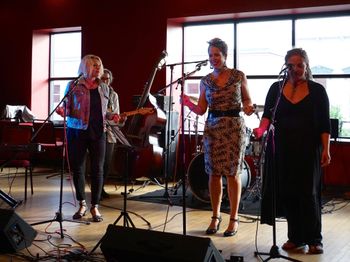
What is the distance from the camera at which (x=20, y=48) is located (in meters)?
10.2

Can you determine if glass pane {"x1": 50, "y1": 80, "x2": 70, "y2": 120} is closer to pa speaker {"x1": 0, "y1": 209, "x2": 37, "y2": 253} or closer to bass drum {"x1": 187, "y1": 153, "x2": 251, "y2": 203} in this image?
bass drum {"x1": 187, "y1": 153, "x2": 251, "y2": 203}

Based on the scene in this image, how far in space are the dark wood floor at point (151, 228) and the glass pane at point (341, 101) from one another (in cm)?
124

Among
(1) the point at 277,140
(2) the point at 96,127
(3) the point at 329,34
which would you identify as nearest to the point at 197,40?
(3) the point at 329,34

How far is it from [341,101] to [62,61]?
18.7 ft

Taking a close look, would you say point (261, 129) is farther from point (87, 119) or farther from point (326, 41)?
→ point (326, 41)

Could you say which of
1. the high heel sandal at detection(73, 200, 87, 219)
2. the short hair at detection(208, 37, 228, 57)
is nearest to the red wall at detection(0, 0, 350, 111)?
the short hair at detection(208, 37, 228, 57)

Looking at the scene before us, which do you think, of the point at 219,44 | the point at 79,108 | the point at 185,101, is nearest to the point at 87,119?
the point at 79,108

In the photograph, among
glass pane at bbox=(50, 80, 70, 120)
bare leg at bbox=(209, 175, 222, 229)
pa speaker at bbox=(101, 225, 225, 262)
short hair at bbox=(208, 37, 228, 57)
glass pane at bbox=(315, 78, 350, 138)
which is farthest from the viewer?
glass pane at bbox=(50, 80, 70, 120)

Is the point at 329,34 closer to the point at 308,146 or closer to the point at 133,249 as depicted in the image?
the point at 308,146

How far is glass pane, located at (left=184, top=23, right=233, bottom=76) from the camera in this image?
27.1ft

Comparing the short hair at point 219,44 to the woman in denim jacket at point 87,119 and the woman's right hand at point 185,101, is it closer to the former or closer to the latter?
the woman's right hand at point 185,101

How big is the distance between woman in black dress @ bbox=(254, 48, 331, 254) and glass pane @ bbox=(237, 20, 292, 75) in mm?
4360

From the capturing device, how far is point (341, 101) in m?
7.38

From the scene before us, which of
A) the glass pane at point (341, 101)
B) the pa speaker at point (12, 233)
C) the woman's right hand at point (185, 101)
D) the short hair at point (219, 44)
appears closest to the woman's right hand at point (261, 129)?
the woman's right hand at point (185, 101)
